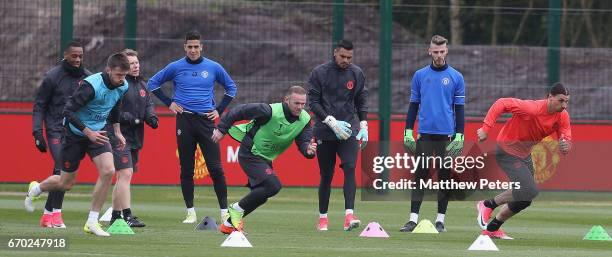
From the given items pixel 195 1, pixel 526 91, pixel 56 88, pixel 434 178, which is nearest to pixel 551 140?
pixel 526 91

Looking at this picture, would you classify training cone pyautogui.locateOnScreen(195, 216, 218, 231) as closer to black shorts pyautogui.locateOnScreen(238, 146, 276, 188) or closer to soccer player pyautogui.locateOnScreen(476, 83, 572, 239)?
black shorts pyautogui.locateOnScreen(238, 146, 276, 188)

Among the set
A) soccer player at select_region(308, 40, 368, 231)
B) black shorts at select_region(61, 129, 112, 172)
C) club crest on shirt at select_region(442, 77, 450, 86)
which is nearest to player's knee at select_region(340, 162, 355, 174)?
soccer player at select_region(308, 40, 368, 231)

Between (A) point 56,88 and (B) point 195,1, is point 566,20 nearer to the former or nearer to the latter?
(B) point 195,1

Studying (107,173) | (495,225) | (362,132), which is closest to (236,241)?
(107,173)

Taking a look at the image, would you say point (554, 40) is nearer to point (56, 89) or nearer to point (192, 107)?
point (192, 107)

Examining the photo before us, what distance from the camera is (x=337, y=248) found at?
14125mm

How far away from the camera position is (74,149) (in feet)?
50.9

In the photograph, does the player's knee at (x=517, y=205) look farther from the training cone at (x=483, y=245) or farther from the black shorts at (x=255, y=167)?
the black shorts at (x=255, y=167)

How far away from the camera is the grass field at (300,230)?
1379cm

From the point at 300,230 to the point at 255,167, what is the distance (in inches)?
48.9

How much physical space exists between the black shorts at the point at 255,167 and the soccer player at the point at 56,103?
2087 millimetres

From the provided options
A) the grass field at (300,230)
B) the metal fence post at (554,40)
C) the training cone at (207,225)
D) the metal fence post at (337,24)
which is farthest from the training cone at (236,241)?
the metal fence post at (554,40)

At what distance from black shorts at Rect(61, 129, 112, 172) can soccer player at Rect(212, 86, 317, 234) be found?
130 centimetres

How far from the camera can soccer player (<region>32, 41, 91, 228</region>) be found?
16.7m
